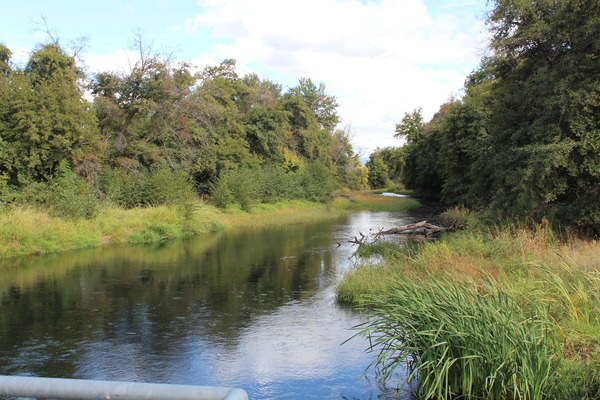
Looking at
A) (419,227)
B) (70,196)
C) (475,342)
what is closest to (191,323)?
(475,342)

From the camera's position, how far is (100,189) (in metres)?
28.1

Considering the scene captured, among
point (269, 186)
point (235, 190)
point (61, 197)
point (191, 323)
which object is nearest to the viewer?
point (191, 323)

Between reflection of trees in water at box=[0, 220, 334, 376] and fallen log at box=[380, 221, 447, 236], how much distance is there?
11.1 ft

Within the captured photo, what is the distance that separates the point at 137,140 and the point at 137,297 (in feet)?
66.8

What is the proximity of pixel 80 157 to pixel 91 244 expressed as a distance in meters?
5.69

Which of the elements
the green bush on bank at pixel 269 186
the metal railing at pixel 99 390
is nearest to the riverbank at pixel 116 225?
the green bush on bank at pixel 269 186

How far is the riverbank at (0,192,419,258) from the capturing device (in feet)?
65.0

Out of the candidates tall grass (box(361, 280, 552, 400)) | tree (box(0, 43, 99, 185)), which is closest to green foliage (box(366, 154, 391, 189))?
tree (box(0, 43, 99, 185))

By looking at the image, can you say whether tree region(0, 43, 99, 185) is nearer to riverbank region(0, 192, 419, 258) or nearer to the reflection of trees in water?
riverbank region(0, 192, 419, 258)

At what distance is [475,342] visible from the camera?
5918 millimetres

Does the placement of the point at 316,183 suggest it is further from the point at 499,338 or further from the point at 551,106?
the point at 499,338

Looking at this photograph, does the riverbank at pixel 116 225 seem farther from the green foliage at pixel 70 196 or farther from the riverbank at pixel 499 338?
the riverbank at pixel 499 338

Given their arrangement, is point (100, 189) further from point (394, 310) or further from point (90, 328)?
point (394, 310)

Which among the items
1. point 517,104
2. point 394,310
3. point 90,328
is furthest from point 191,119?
point 394,310
